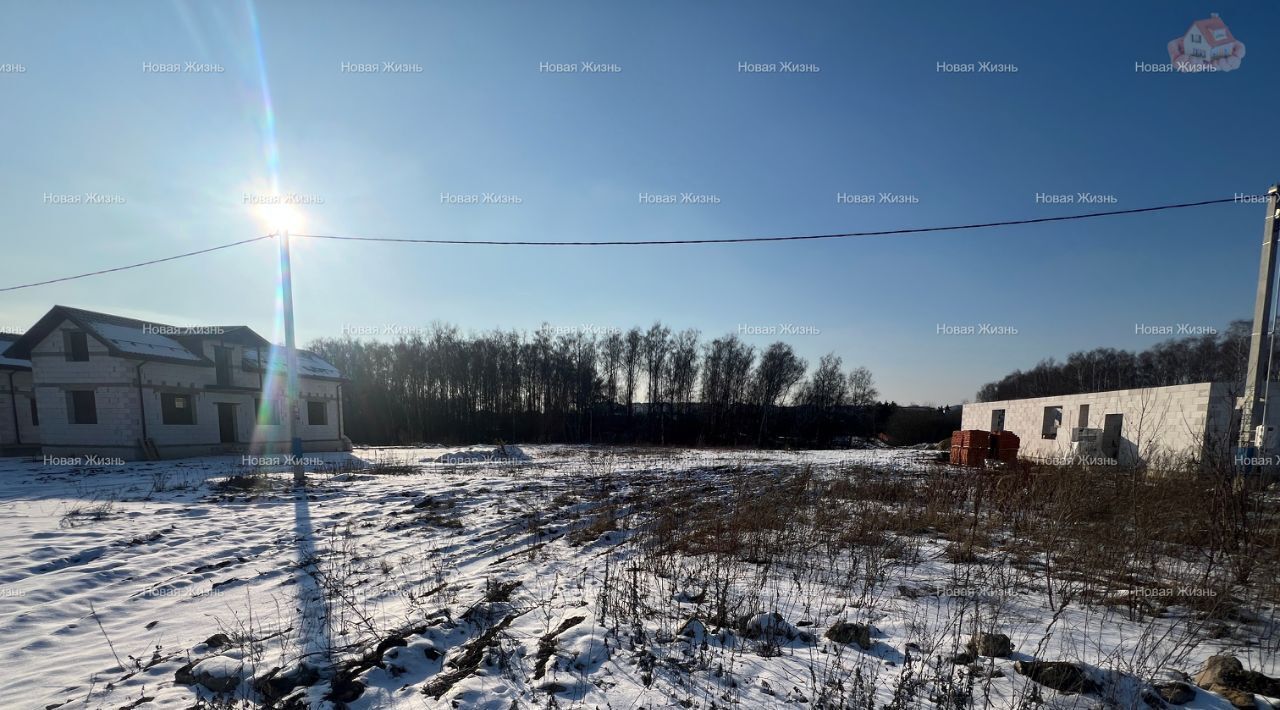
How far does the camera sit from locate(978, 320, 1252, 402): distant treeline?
42.5m

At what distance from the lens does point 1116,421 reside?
19953 mm

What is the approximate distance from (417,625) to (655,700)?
238 centimetres

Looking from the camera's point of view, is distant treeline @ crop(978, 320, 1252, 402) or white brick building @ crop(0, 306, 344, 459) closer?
white brick building @ crop(0, 306, 344, 459)

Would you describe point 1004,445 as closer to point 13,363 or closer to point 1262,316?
point 1262,316

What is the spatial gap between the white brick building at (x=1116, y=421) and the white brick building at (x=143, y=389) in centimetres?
3021

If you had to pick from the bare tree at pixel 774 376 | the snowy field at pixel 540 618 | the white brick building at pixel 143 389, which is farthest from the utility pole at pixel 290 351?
the bare tree at pixel 774 376

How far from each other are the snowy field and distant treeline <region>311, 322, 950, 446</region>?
34.4 m

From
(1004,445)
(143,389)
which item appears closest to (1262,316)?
(1004,445)

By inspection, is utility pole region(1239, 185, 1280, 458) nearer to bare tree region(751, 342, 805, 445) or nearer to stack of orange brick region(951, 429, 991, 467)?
stack of orange brick region(951, 429, 991, 467)

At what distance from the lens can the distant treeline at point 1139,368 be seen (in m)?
42.5

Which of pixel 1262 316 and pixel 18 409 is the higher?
pixel 1262 316

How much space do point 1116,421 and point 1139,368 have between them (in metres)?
45.9

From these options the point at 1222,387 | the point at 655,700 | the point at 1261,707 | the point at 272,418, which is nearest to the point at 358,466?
the point at 272,418

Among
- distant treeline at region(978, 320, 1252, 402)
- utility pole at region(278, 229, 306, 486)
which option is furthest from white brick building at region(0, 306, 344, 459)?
distant treeline at region(978, 320, 1252, 402)
